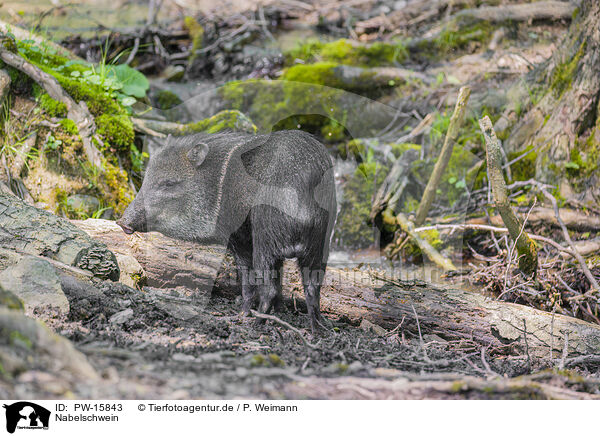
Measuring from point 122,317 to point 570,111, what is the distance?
15.2 ft

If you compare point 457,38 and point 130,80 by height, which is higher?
point 457,38

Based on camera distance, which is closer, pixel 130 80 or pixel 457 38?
pixel 130 80

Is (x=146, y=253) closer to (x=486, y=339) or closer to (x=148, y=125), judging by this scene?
(x=148, y=125)

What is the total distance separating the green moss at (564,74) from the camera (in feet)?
17.9

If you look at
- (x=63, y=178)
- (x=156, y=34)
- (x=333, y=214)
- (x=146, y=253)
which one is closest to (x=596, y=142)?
(x=333, y=214)

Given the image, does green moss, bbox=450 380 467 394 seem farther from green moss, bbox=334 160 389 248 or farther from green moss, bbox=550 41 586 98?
green moss, bbox=550 41 586 98

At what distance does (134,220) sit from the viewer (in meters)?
3.41

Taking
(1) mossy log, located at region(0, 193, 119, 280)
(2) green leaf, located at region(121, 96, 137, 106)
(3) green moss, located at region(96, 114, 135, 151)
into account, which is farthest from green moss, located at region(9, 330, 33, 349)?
(2) green leaf, located at region(121, 96, 137, 106)

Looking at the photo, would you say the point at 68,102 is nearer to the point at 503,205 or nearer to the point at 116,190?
the point at 116,190

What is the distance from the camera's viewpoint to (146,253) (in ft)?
12.5

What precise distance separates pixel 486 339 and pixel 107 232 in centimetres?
274

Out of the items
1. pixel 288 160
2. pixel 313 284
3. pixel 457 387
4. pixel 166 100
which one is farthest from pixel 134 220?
pixel 166 100

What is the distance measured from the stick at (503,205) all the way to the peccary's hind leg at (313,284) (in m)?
1.36
